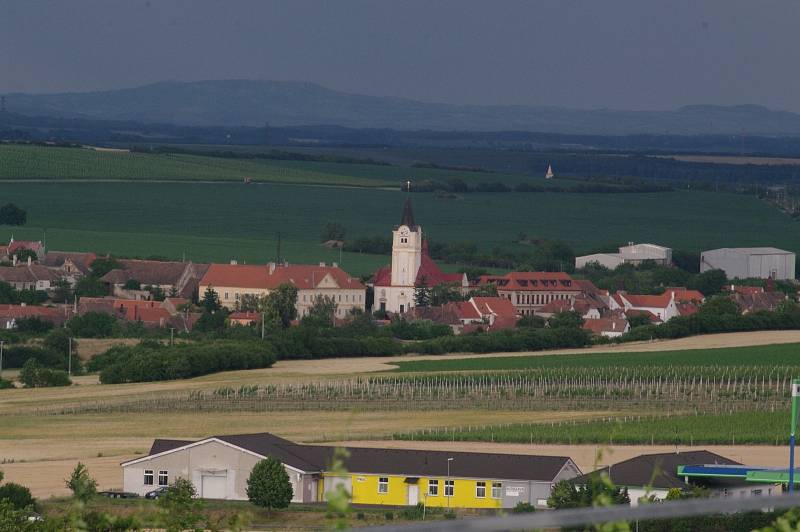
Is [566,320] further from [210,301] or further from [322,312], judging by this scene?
[210,301]

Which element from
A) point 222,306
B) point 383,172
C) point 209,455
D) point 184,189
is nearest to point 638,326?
point 222,306

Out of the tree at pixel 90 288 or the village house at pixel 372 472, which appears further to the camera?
the tree at pixel 90 288

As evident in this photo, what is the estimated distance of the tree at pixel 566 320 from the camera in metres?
81.6

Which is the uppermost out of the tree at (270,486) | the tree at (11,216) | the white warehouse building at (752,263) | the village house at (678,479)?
the tree at (11,216)

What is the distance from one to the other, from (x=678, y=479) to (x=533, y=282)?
→ 63942mm

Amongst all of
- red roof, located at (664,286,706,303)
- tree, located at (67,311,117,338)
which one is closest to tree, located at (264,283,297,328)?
tree, located at (67,311,117,338)

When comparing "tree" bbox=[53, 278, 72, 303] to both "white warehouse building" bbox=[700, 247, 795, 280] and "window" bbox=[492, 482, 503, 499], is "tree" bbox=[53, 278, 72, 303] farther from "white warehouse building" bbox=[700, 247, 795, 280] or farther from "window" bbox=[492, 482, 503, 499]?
"window" bbox=[492, 482, 503, 499]

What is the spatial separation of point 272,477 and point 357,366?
31636 millimetres

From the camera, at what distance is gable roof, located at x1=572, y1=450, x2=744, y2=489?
3144 centimetres

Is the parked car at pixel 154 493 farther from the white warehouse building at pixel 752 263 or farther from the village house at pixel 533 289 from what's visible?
the white warehouse building at pixel 752 263

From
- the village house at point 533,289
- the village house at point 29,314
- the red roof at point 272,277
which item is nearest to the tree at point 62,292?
the red roof at point 272,277

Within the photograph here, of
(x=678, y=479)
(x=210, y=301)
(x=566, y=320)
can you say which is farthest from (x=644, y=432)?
(x=210, y=301)

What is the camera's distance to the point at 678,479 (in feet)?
105

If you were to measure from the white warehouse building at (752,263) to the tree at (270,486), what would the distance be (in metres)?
82.5
